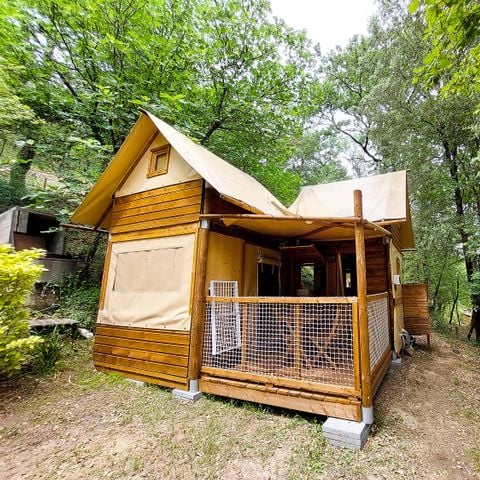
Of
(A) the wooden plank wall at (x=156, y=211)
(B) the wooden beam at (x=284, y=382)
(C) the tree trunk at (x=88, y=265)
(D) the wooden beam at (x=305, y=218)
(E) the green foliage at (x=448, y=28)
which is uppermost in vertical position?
Answer: (E) the green foliage at (x=448, y=28)

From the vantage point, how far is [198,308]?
14.5ft

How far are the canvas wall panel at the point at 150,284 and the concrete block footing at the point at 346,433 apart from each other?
2.33 metres

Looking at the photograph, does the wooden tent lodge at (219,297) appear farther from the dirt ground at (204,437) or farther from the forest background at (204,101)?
the forest background at (204,101)

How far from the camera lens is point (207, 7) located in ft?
27.5

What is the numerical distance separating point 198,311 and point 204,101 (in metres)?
7.37

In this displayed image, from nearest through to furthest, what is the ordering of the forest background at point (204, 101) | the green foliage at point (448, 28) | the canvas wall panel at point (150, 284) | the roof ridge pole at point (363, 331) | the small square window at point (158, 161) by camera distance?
the green foliage at point (448, 28)
the roof ridge pole at point (363, 331)
the canvas wall panel at point (150, 284)
the small square window at point (158, 161)
the forest background at point (204, 101)

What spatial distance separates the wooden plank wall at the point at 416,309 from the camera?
7.69 meters

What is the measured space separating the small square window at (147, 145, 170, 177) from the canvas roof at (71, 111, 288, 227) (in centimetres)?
31

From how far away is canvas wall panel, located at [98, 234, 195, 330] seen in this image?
4625 millimetres

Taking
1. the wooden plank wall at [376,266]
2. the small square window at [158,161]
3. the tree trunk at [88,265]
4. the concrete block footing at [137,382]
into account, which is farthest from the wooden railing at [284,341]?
the tree trunk at [88,265]

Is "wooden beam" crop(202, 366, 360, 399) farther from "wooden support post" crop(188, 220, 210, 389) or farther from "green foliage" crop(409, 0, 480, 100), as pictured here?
"green foliage" crop(409, 0, 480, 100)

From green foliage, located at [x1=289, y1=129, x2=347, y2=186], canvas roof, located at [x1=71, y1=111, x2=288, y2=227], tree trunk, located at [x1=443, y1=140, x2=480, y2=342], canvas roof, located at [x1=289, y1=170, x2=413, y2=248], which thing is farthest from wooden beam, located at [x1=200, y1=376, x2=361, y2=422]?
green foliage, located at [x1=289, y1=129, x2=347, y2=186]

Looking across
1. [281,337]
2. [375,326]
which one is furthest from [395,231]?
[281,337]

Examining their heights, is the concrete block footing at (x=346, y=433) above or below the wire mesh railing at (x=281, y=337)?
below
